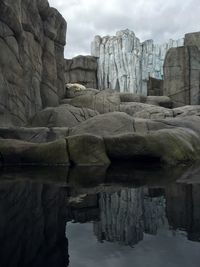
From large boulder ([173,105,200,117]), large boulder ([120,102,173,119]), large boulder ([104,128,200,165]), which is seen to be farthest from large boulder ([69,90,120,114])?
large boulder ([104,128,200,165])

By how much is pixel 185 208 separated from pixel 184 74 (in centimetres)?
1982

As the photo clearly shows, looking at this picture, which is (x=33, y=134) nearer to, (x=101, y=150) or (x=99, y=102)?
(x=101, y=150)

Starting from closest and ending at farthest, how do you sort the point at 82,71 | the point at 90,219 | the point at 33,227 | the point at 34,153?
the point at 33,227 → the point at 90,219 → the point at 34,153 → the point at 82,71

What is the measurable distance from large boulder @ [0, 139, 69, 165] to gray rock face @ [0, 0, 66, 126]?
10.4ft

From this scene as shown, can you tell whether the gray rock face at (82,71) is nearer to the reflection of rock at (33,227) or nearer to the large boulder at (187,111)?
the large boulder at (187,111)

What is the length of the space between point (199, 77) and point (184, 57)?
5.29ft

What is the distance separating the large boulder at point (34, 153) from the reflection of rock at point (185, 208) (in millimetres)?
3833

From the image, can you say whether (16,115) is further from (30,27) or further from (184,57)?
(184,57)

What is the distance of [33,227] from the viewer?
2936 mm

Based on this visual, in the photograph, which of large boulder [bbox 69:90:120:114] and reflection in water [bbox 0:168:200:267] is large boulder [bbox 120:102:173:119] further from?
reflection in water [bbox 0:168:200:267]

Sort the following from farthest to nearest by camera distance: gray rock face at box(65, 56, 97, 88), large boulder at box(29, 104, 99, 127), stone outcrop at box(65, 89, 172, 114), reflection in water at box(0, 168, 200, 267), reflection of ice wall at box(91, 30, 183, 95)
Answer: reflection of ice wall at box(91, 30, 183, 95), gray rock face at box(65, 56, 97, 88), stone outcrop at box(65, 89, 172, 114), large boulder at box(29, 104, 99, 127), reflection in water at box(0, 168, 200, 267)

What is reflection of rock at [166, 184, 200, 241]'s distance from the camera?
300cm

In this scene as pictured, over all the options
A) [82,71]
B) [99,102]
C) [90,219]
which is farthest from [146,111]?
[82,71]

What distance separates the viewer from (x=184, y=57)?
22375 mm
